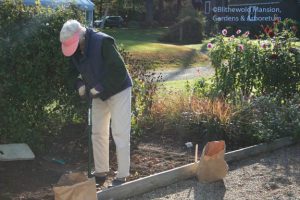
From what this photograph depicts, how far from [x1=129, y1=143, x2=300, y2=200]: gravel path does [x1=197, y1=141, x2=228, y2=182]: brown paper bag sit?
0.27ft

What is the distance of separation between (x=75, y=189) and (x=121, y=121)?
3.51 feet

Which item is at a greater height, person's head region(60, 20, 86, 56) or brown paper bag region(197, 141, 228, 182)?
person's head region(60, 20, 86, 56)

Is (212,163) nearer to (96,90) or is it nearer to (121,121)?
(121,121)

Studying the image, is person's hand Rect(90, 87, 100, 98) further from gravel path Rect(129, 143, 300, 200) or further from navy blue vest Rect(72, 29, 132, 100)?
gravel path Rect(129, 143, 300, 200)

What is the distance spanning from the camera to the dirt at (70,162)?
5.46 metres

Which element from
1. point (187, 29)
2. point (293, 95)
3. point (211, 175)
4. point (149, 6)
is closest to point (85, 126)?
point (211, 175)

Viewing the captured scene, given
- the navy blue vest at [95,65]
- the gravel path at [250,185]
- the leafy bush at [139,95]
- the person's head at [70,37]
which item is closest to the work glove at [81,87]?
the navy blue vest at [95,65]

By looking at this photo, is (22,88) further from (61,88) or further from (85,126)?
(85,126)

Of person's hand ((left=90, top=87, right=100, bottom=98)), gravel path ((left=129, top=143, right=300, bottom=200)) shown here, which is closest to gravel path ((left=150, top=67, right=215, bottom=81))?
gravel path ((left=129, top=143, right=300, bottom=200))

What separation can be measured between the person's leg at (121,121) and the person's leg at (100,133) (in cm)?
21

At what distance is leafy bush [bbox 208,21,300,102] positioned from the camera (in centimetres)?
923

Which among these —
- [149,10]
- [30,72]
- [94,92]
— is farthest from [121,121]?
[149,10]

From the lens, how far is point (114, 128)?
17.4 feet

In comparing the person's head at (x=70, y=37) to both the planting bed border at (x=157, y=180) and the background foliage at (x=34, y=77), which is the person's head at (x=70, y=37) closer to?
the background foliage at (x=34, y=77)
